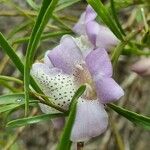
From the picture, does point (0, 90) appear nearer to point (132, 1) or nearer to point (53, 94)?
point (132, 1)

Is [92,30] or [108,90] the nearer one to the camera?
[108,90]

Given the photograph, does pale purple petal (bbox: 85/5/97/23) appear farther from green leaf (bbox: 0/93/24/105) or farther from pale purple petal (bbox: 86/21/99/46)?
green leaf (bbox: 0/93/24/105)

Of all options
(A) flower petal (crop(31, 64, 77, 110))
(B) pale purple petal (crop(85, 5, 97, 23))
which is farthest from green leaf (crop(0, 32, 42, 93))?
(B) pale purple petal (crop(85, 5, 97, 23))

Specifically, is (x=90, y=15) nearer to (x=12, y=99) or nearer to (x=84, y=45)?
(x=84, y=45)

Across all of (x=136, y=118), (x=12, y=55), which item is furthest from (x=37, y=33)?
(x=136, y=118)

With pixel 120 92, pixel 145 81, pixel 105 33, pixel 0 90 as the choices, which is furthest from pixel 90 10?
pixel 0 90

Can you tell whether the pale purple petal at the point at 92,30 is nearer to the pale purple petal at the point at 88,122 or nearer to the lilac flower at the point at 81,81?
the lilac flower at the point at 81,81
